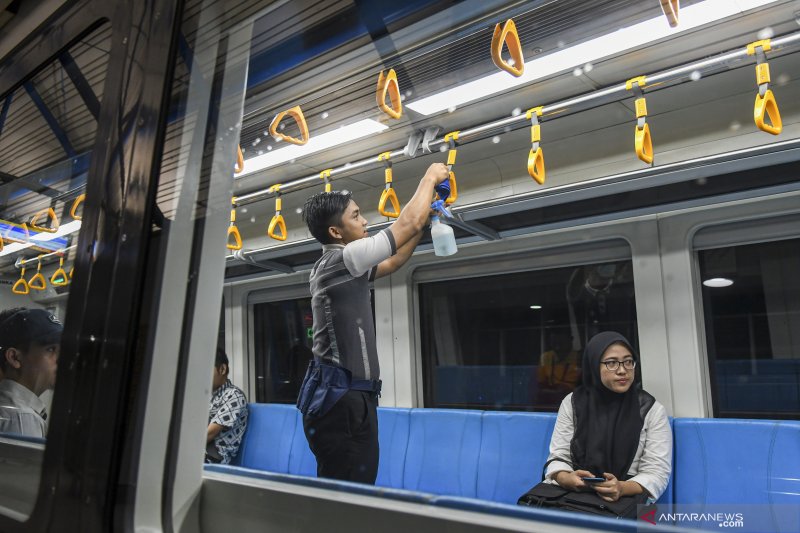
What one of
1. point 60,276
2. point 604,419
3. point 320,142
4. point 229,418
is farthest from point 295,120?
point 604,419

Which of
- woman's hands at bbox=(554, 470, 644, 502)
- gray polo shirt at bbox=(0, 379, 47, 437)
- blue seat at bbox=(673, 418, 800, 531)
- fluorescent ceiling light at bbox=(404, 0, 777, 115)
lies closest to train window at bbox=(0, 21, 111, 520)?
gray polo shirt at bbox=(0, 379, 47, 437)

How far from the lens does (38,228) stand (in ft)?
5.09

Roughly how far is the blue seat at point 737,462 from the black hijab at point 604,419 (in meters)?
0.25

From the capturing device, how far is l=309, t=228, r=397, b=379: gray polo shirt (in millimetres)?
1894

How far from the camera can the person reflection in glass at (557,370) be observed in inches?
152

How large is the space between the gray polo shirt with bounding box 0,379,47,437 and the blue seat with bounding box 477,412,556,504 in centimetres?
237

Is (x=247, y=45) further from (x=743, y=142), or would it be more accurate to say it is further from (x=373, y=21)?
(x=743, y=142)

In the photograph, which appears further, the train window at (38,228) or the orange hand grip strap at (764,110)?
the orange hand grip strap at (764,110)

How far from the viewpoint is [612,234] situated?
3594 mm

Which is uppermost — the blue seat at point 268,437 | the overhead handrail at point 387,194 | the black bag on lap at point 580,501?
the overhead handrail at point 387,194

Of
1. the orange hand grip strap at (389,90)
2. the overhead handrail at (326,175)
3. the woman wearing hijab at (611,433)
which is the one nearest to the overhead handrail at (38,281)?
the orange hand grip strap at (389,90)

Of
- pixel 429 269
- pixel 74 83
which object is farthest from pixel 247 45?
pixel 429 269

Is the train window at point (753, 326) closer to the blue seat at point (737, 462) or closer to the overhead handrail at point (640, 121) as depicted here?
the blue seat at point (737, 462)

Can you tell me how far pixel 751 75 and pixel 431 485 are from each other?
2575mm
